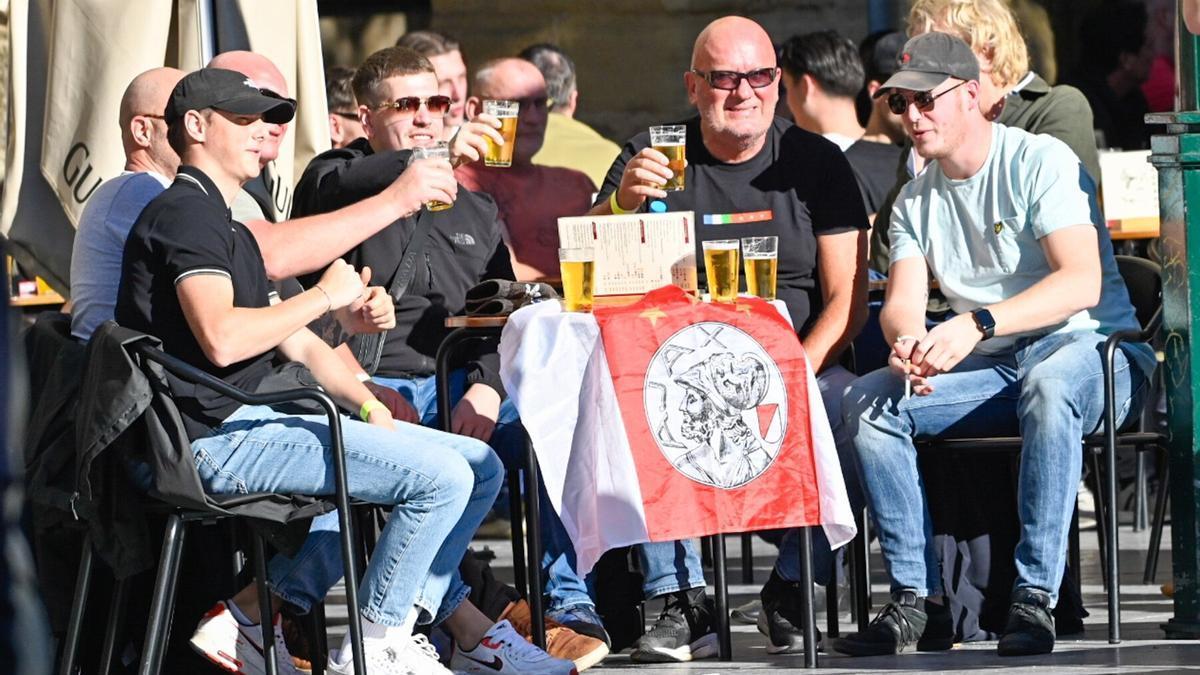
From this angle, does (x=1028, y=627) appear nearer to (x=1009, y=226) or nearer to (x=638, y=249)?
(x=1009, y=226)

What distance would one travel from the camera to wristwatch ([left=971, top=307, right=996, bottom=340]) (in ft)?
17.9

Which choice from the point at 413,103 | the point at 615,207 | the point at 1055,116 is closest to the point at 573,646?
the point at 615,207

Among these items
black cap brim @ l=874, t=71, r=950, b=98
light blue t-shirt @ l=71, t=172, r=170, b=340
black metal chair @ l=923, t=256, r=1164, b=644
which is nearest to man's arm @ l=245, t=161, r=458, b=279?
light blue t-shirt @ l=71, t=172, r=170, b=340

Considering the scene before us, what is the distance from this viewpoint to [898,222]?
5820mm

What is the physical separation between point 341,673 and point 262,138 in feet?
4.22

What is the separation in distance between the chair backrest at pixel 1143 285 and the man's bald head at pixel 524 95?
2124 millimetres

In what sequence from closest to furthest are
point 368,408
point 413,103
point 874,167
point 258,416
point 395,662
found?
point 258,416, point 395,662, point 368,408, point 413,103, point 874,167

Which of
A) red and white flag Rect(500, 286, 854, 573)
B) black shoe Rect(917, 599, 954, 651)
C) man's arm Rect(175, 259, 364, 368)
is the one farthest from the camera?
black shoe Rect(917, 599, 954, 651)

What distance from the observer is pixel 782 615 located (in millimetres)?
5723

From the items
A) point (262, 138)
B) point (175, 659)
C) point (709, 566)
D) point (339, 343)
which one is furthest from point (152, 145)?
point (709, 566)

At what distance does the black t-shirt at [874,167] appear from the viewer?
24.2 ft

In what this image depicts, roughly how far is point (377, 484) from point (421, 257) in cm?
134

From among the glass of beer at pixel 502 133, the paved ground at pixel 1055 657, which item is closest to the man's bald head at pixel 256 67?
the glass of beer at pixel 502 133

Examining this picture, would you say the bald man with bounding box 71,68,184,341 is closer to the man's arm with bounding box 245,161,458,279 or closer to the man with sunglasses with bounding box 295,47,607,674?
the man's arm with bounding box 245,161,458,279
